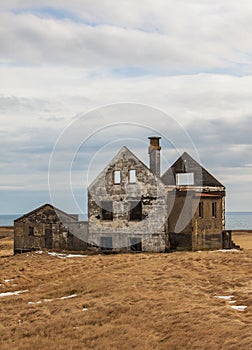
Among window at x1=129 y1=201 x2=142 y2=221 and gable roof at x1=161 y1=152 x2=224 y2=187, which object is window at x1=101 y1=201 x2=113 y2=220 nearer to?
window at x1=129 y1=201 x2=142 y2=221

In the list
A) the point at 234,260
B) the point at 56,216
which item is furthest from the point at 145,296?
the point at 56,216

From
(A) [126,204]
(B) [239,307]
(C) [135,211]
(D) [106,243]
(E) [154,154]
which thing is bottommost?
(B) [239,307]

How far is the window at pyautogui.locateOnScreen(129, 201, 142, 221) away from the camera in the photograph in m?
37.9

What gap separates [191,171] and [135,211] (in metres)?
7.03

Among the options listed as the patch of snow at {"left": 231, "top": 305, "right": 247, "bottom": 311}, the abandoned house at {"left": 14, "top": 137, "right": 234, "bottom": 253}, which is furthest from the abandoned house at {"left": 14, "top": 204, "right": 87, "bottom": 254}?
the patch of snow at {"left": 231, "top": 305, "right": 247, "bottom": 311}

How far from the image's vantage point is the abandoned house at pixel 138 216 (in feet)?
122

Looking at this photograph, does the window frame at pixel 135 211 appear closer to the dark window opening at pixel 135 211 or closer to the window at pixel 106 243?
the dark window opening at pixel 135 211

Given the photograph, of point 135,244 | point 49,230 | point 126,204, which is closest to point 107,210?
point 126,204

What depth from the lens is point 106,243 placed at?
3916cm

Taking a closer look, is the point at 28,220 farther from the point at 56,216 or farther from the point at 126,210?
the point at 126,210

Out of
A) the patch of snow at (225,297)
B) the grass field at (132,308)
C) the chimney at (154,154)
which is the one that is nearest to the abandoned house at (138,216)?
the chimney at (154,154)

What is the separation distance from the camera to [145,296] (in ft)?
62.7

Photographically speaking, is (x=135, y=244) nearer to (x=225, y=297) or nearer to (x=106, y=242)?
(x=106, y=242)

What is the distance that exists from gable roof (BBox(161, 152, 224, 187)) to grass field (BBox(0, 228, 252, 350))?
14.9 m
